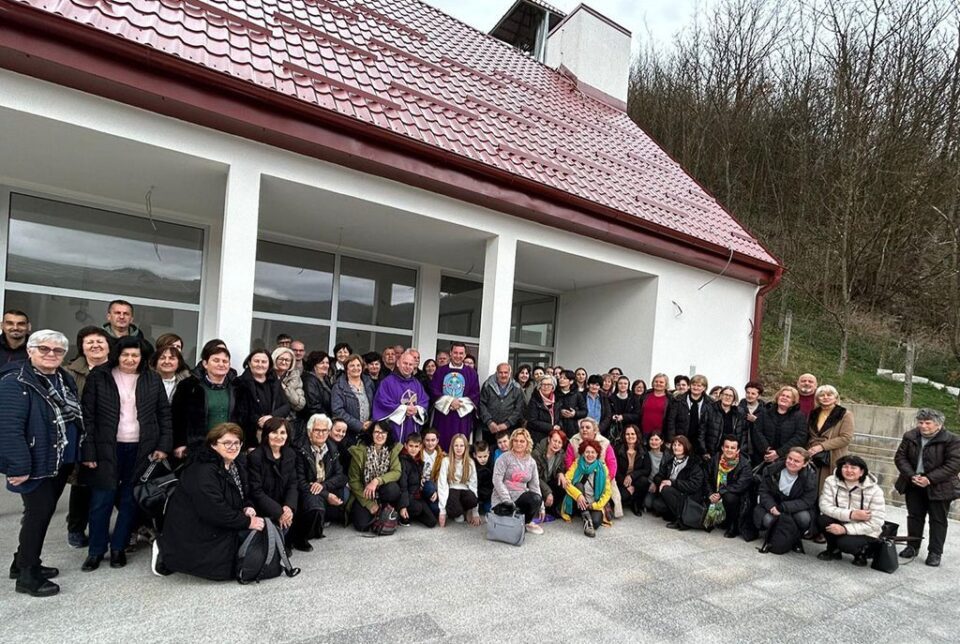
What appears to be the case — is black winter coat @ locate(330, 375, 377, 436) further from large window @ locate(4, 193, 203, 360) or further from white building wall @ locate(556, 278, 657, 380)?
→ white building wall @ locate(556, 278, 657, 380)

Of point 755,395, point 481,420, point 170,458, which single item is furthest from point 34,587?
point 755,395

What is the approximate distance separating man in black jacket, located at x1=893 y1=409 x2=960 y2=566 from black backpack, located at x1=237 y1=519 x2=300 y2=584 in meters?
5.65

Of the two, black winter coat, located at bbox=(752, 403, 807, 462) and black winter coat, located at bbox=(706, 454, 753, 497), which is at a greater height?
black winter coat, located at bbox=(752, 403, 807, 462)

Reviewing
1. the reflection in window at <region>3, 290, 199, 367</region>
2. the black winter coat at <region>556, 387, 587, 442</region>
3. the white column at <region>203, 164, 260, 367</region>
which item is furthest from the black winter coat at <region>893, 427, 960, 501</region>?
the reflection in window at <region>3, 290, 199, 367</region>

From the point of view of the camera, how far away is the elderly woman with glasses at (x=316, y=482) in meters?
3.88

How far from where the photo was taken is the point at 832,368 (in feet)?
46.1

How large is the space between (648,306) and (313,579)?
20.3 feet

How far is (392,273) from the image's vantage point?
8047mm

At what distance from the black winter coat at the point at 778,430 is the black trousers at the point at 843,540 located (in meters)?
0.66

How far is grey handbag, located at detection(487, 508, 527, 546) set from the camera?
14.2ft

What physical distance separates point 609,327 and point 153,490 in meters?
6.91

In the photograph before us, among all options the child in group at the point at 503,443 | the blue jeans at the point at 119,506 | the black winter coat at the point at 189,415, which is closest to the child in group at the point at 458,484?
A: the child in group at the point at 503,443

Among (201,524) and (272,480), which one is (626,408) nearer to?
(272,480)

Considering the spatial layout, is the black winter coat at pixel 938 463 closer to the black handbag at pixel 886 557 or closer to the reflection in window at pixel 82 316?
the black handbag at pixel 886 557
